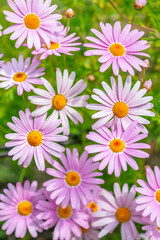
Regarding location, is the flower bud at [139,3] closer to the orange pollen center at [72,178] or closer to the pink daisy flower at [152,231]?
the orange pollen center at [72,178]

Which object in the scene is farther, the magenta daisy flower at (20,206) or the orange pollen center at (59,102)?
the magenta daisy flower at (20,206)

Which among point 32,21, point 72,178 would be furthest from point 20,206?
point 32,21

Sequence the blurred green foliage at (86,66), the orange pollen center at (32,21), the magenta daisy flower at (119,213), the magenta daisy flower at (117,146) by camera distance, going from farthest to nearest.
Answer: the blurred green foliage at (86,66) < the magenta daisy flower at (119,213) < the orange pollen center at (32,21) < the magenta daisy flower at (117,146)

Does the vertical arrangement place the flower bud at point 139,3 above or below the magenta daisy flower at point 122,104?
above

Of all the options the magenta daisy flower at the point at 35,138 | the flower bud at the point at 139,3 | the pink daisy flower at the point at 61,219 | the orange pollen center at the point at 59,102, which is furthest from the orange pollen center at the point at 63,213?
the flower bud at the point at 139,3

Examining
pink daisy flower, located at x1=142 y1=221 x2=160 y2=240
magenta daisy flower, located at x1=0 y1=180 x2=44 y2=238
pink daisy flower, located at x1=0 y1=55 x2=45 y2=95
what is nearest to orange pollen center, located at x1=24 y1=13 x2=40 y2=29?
pink daisy flower, located at x1=0 y1=55 x2=45 y2=95

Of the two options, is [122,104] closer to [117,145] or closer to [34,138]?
[117,145]

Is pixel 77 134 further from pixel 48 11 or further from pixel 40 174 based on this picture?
pixel 40 174

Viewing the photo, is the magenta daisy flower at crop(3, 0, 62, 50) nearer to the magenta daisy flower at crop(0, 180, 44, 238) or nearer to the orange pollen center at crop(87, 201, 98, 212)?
the magenta daisy flower at crop(0, 180, 44, 238)

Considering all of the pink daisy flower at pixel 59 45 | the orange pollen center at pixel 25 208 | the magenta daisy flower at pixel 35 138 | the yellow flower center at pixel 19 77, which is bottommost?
the orange pollen center at pixel 25 208
